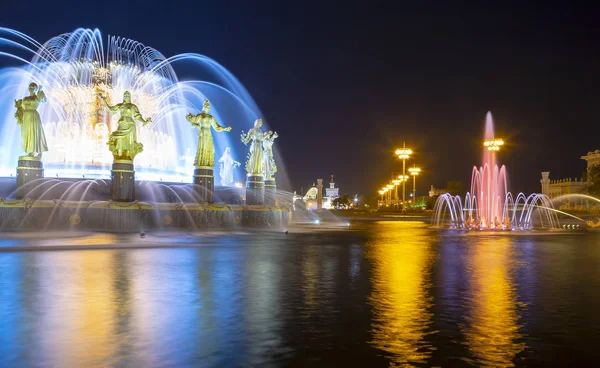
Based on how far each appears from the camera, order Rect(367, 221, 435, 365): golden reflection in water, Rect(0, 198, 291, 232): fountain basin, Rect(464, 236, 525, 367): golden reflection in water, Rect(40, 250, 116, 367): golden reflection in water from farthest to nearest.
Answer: Rect(0, 198, 291, 232): fountain basin → Rect(367, 221, 435, 365): golden reflection in water → Rect(464, 236, 525, 367): golden reflection in water → Rect(40, 250, 116, 367): golden reflection in water

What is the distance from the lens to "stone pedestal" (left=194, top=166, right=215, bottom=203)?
94.0ft

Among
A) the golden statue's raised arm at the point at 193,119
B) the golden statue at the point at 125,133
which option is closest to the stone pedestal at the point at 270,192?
the golden statue's raised arm at the point at 193,119

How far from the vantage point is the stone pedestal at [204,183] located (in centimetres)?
2866

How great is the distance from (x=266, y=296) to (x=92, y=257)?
6.84 meters

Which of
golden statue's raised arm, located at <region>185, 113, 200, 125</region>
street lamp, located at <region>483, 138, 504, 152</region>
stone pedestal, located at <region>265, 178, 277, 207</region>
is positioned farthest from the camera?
street lamp, located at <region>483, 138, 504, 152</region>

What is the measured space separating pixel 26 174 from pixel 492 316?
21897mm

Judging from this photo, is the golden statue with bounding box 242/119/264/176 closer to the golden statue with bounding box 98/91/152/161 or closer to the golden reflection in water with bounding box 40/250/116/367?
the golden statue with bounding box 98/91/152/161

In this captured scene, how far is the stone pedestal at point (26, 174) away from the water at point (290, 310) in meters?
10.00

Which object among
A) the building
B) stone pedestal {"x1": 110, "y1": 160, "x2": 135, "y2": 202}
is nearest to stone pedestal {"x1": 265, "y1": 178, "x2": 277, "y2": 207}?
stone pedestal {"x1": 110, "y1": 160, "x2": 135, "y2": 202}

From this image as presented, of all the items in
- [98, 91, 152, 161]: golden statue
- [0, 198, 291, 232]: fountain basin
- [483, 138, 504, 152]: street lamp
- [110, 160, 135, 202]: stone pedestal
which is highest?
[483, 138, 504, 152]: street lamp

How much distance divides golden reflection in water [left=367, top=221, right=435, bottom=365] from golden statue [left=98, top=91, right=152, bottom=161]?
1277 cm

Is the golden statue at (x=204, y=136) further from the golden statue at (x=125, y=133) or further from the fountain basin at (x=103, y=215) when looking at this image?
the golden statue at (x=125, y=133)

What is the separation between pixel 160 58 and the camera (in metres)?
38.3

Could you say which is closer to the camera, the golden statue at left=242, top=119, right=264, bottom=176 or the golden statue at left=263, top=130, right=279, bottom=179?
the golden statue at left=242, top=119, right=264, bottom=176
